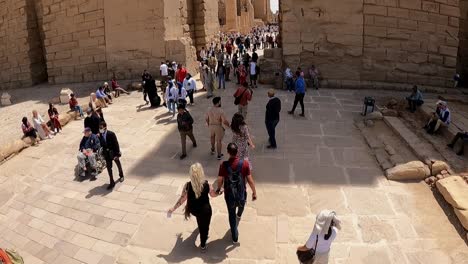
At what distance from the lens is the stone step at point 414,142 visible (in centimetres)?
726

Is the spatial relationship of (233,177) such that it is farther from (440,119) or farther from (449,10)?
(449,10)

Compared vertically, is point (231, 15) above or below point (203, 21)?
above

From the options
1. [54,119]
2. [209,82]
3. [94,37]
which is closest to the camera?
[54,119]

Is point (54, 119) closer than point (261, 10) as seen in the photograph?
Yes

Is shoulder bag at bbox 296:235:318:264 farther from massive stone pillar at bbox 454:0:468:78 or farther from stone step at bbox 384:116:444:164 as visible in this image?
massive stone pillar at bbox 454:0:468:78

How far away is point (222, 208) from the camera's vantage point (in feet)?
20.0


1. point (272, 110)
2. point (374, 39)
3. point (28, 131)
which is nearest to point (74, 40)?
point (28, 131)

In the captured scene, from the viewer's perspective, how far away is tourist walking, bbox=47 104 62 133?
33.8 ft

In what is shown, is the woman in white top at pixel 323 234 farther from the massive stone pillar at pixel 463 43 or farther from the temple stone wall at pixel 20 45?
the temple stone wall at pixel 20 45

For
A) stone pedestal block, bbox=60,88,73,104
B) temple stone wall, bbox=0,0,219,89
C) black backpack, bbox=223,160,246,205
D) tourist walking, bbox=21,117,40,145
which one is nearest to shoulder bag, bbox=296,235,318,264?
black backpack, bbox=223,160,246,205

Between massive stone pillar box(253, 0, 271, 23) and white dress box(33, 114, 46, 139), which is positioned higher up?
massive stone pillar box(253, 0, 271, 23)

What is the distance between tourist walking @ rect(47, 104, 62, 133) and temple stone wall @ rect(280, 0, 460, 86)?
773 cm

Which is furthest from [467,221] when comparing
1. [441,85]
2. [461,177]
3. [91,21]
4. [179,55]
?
[91,21]

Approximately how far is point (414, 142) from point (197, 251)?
5.16m
